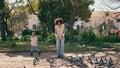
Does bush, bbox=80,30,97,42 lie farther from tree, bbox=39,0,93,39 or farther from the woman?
the woman

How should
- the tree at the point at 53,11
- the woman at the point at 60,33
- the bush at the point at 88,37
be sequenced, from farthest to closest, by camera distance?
the tree at the point at 53,11 → the bush at the point at 88,37 → the woman at the point at 60,33

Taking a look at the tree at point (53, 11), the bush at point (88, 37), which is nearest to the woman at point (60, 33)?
the bush at point (88, 37)

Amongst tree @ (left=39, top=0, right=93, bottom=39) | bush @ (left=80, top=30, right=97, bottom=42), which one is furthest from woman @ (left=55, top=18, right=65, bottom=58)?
tree @ (left=39, top=0, right=93, bottom=39)

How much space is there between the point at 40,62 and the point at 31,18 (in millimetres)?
47056

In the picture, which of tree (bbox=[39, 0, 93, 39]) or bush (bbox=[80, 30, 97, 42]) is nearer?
bush (bbox=[80, 30, 97, 42])

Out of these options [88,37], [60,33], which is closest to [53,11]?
[88,37]

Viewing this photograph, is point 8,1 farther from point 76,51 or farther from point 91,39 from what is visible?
point 76,51

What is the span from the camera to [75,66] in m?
10.6

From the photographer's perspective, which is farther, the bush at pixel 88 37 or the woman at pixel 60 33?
the bush at pixel 88 37

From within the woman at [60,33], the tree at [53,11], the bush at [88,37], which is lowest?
the bush at [88,37]

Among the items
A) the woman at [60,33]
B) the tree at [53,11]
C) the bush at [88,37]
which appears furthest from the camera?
the tree at [53,11]

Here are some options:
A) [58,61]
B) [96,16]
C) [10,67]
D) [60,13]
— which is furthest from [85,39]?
[96,16]

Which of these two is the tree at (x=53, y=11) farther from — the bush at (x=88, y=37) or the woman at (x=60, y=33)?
the woman at (x=60, y=33)

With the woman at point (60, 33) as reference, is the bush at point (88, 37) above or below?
below
